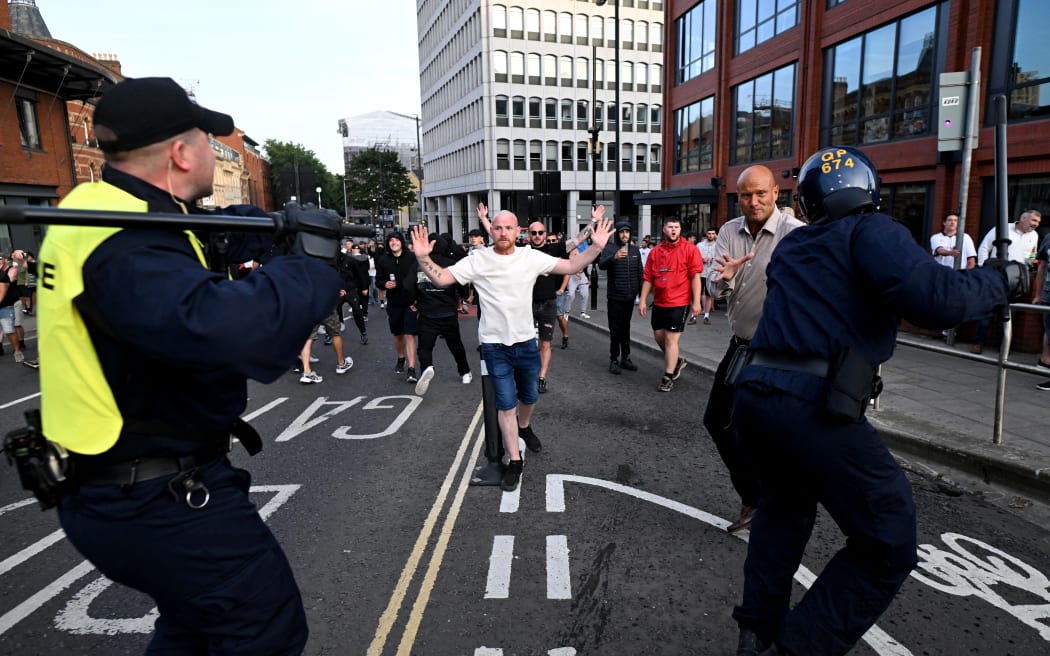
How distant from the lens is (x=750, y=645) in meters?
2.71

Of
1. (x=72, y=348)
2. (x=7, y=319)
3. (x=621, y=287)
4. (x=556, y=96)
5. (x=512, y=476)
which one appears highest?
(x=556, y=96)

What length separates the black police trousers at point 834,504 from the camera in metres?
2.24

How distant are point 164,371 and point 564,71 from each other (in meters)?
56.7

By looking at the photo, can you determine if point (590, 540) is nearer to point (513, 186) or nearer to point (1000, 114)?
point (1000, 114)

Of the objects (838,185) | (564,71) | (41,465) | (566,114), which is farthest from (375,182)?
(41,465)

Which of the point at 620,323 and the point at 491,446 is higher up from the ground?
the point at 620,323

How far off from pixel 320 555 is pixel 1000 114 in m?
4.12

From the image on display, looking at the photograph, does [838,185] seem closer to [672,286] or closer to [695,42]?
[672,286]

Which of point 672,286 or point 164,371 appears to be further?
→ point 672,286

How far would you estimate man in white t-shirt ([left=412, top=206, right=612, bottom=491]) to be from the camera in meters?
4.91

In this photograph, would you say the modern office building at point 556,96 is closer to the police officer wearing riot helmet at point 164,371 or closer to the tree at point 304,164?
the tree at point 304,164

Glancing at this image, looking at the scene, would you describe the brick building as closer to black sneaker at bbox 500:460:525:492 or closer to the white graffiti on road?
the white graffiti on road

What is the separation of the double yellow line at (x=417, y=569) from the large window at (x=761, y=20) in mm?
15855

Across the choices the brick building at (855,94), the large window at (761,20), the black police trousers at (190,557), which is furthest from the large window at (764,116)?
the black police trousers at (190,557)
